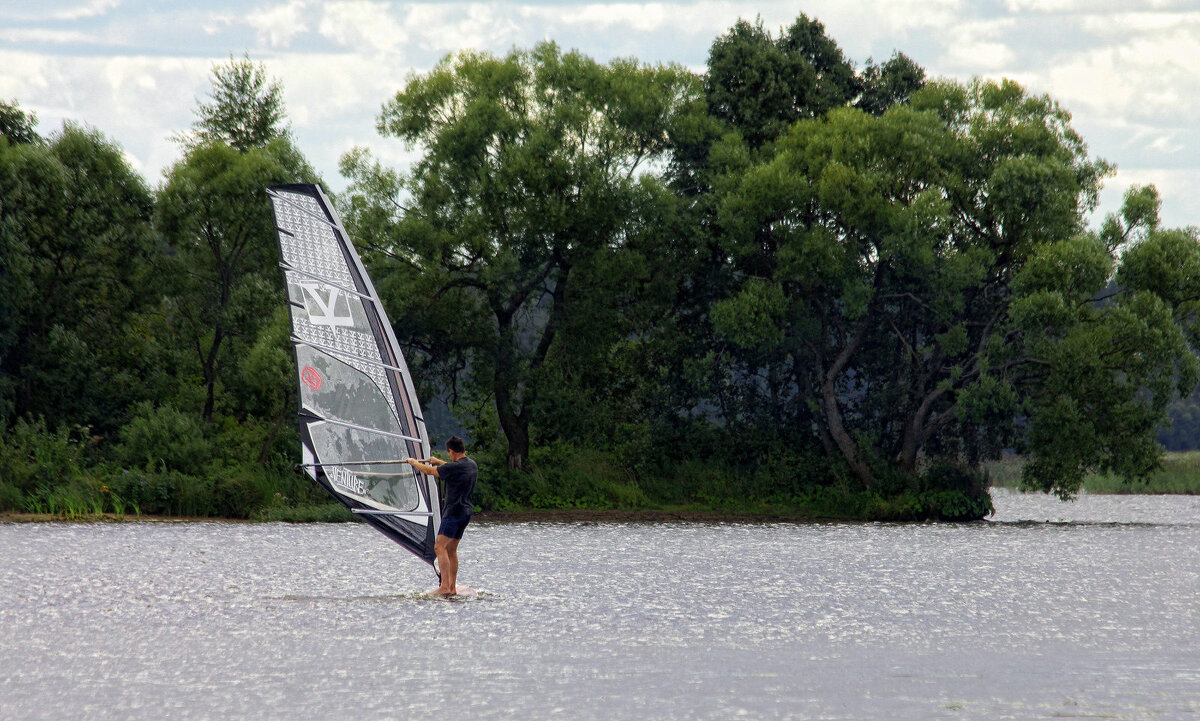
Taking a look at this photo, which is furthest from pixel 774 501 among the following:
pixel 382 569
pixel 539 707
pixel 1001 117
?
pixel 539 707

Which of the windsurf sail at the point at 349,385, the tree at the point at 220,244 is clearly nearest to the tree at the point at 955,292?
the tree at the point at 220,244

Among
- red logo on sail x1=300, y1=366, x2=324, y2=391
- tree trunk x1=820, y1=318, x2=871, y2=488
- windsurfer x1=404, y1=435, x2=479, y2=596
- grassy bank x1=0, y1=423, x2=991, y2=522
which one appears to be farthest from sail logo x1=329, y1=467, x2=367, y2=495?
tree trunk x1=820, y1=318, x2=871, y2=488

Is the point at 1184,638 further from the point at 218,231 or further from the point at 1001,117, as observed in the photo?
the point at 218,231

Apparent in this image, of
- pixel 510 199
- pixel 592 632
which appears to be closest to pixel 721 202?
pixel 510 199

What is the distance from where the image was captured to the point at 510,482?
36.0m

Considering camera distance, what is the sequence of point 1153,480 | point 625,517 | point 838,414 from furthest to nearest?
1. point 1153,480
2. point 838,414
3. point 625,517

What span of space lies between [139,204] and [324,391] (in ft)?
76.6

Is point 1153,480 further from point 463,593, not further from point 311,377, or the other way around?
point 311,377

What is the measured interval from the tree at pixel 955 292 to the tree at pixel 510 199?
3254 mm

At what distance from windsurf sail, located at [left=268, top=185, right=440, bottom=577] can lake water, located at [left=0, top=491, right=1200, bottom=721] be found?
1.17 meters

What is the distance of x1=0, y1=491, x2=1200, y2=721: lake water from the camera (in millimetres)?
9500

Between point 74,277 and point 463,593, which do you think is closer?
point 463,593

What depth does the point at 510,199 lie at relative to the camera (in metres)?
34.7

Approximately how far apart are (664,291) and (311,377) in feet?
73.8
